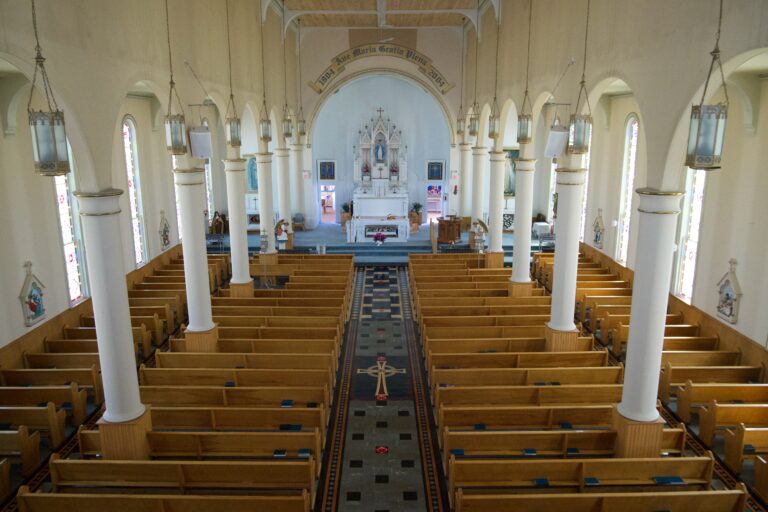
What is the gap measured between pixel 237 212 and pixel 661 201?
33.8ft

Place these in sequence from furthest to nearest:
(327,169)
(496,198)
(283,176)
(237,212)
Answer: (327,169)
(283,176)
(496,198)
(237,212)

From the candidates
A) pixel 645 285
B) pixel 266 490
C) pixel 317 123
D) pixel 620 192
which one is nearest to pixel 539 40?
pixel 620 192

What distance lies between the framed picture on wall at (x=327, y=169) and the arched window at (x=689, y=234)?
18.7 m

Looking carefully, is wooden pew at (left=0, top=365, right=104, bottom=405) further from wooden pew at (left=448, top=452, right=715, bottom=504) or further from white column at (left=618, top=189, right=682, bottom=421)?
white column at (left=618, top=189, right=682, bottom=421)

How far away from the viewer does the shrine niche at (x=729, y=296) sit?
1132 cm

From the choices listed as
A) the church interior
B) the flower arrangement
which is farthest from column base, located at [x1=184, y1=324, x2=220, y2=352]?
the flower arrangement

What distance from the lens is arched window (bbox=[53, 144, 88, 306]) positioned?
13656 mm

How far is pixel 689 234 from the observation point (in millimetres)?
13680

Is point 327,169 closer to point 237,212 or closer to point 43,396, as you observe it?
point 237,212

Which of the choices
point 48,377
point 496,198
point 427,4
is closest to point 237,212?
point 48,377

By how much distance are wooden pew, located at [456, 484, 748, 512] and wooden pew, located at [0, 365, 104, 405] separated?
7.12m

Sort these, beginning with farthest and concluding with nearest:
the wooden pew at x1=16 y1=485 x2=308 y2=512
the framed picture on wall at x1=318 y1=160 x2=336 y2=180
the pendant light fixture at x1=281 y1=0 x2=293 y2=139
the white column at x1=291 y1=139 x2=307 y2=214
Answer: the framed picture on wall at x1=318 y1=160 x2=336 y2=180, the white column at x1=291 y1=139 x2=307 y2=214, the pendant light fixture at x1=281 y1=0 x2=293 y2=139, the wooden pew at x1=16 y1=485 x2=308 y2=512

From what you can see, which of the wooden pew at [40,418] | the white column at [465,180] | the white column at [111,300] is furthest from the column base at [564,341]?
the white column at [465,180]

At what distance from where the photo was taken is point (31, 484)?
794 centimetres
